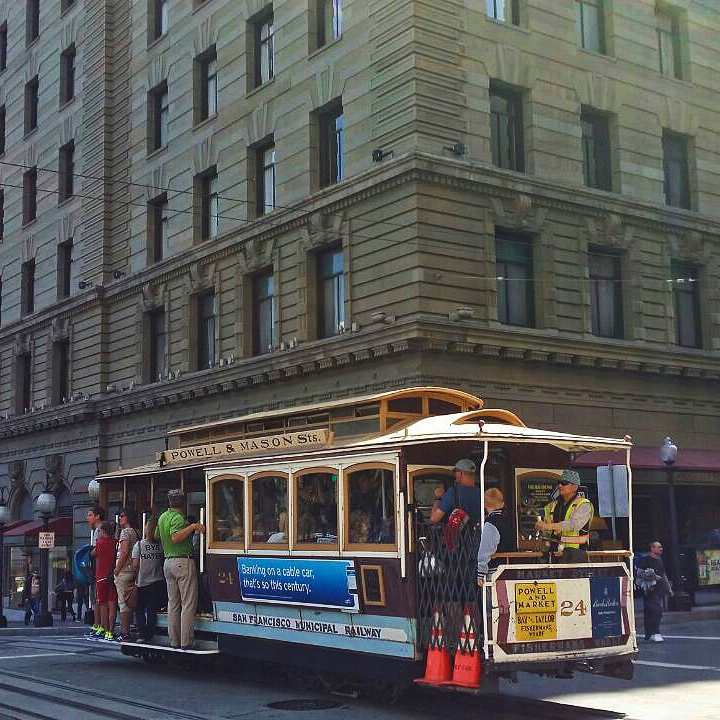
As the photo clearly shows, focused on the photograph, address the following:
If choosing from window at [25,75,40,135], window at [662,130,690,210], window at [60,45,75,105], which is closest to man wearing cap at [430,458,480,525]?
window at [662,130,690,210]

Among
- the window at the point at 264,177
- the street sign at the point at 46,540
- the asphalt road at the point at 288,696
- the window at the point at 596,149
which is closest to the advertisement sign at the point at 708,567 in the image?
the asphalt road at the point at 288,696

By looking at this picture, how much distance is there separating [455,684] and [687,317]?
65.5 ft

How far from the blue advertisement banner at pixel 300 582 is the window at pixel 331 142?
1468 cm

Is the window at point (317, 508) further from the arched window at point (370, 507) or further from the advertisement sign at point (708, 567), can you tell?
the advertisement sign at point (708, 567)

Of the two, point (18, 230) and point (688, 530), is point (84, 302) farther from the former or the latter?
point (688, 530)

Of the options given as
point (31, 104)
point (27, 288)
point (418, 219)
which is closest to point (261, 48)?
point (418, 219)

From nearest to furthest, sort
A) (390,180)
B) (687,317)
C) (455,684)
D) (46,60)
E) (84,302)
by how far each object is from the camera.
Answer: (455,684) < (390,180) < (687,317) < (84,302) < (46,60)

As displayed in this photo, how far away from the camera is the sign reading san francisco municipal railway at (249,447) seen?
41.0ft

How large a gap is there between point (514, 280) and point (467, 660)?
15839 millimetres

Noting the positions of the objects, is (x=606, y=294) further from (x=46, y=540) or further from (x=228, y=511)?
(x=46, y=540)

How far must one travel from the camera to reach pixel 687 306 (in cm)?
2820

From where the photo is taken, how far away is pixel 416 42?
23781 millimetres

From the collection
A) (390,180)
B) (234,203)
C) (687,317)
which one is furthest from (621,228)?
(234,203)

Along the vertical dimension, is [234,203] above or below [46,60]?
below
